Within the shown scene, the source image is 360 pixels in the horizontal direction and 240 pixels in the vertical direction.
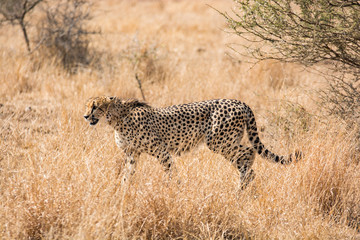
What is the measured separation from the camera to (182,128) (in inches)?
165

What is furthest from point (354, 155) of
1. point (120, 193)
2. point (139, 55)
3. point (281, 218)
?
point (139, 55)

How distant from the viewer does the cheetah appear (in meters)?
4.07

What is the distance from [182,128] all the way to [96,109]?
31.8 inches

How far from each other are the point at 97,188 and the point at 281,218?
4.36 feet

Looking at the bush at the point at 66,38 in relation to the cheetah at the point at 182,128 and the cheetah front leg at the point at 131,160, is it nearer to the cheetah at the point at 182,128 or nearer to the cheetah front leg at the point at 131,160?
the cheetah at the point at 182,128

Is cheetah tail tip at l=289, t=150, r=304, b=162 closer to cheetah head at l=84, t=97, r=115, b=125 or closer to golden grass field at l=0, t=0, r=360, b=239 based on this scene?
golden grass field at l=0, t=0, r=360, b=239

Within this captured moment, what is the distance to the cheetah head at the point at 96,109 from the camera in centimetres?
397

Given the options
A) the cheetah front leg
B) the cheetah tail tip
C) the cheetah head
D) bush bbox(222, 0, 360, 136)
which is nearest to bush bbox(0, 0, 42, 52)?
the cheetah head

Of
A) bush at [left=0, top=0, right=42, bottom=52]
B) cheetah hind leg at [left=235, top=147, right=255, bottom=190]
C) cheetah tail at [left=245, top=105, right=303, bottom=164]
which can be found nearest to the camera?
cheetah tail at [left=245, top=105, right=303, bottom=164]

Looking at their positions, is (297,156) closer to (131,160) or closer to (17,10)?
Answer: (131,160)

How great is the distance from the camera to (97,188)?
3020 mm

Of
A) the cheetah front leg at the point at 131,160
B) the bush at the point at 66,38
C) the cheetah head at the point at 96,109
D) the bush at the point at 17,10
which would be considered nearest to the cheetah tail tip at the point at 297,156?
the cheetah front leg at the point at 131,160

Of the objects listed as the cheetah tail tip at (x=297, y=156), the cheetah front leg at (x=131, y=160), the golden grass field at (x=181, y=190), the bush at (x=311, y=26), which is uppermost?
the bush at (x=311, y=26)

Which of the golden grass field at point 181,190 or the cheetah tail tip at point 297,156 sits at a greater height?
the cheetah tail tip at point 297,156
